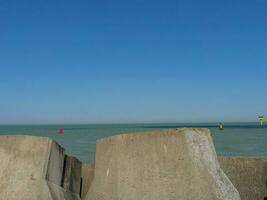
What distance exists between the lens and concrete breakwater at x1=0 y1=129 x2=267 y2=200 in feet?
10.8

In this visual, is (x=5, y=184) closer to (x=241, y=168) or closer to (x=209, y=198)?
(x=209, y=198)

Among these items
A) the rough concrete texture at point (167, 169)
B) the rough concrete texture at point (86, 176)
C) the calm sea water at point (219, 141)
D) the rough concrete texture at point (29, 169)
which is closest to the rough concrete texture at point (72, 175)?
the rough concrete texture at point (86, 176)

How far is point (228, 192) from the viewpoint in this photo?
338 centimetres

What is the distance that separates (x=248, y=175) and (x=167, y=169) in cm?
171

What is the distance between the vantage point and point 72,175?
14.8ft

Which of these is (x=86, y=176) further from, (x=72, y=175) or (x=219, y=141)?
(x=219, y=141)

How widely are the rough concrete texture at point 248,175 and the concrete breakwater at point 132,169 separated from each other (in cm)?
102

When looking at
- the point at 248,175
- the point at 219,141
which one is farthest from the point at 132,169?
the point at 219,141

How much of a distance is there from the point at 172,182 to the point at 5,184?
1.66 meters

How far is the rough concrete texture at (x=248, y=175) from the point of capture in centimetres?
450

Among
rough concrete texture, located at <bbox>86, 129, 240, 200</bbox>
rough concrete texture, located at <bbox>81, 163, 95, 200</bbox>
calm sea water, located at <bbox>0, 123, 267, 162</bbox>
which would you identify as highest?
rough concrete texture, located at <bbox>86, 129, 240, 200</bbox>

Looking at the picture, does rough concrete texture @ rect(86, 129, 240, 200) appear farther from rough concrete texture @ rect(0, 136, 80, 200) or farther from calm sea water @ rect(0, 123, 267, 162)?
calm sea water @ rect(0, 123, 267, 162)

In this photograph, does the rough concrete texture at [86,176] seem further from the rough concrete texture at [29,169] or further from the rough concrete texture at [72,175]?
the rough concrete texture at [29,169]

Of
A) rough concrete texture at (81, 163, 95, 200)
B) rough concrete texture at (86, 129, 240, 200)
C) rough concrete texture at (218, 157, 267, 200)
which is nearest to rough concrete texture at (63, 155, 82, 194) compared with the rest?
rough concrete texture at (81, 163, 95, 200)
